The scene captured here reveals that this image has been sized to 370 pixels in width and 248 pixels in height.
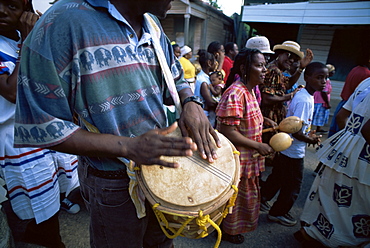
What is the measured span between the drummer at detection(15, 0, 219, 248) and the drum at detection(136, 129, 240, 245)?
9 cm

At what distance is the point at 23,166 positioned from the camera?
182 cm

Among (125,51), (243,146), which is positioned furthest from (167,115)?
(243,146)

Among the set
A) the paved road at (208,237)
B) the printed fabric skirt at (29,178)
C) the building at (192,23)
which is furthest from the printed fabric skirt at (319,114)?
the building at (192,23)

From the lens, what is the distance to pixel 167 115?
1.44 meters

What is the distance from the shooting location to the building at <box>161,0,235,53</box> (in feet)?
33.7

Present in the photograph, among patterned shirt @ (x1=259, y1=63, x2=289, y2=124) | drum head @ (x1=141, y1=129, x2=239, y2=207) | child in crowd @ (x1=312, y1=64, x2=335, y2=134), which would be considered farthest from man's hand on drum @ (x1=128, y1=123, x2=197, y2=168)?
child in crowd @ (x1=312, y1=64, x2=335, y2=134)

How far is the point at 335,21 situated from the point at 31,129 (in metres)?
8.95

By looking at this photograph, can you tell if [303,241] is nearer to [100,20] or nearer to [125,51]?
[125,51]

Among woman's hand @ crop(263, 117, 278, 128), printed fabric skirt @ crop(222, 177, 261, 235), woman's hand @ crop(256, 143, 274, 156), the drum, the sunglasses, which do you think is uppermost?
the sunglasses

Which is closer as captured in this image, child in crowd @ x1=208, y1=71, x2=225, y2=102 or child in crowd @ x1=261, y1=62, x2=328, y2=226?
child in crowd @ x1=261, y1=62, x2=328, y2=226

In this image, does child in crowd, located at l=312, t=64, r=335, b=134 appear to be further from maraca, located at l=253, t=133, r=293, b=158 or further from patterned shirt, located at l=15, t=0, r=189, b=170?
patterned shirt, located at l=15, t=0, r=189, b=170

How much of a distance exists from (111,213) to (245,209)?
1637 millimetres

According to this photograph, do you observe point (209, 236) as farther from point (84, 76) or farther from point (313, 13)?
point (313, 13)

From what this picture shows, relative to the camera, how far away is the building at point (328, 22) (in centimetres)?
692
